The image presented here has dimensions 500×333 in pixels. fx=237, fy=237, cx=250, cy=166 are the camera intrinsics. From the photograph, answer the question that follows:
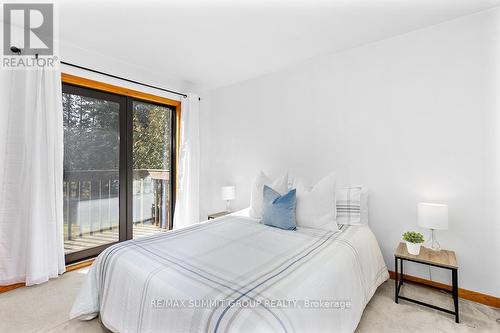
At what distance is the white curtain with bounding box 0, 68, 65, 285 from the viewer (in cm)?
232

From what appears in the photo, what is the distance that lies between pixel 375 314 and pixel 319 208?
95 cm

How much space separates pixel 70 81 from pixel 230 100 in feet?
6.98

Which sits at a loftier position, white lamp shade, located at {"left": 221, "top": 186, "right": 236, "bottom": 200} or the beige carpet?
white lamp shade, located at {"left": 221, "top": 186, "right": 236, "bottom": 200}

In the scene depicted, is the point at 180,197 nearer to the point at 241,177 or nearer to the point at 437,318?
the point at 241,177

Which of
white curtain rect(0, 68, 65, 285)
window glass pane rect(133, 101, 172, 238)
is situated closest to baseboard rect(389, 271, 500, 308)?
window glass pane rect(133, 101, 172, 238)

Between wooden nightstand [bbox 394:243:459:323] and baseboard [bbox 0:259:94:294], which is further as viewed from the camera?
baseboard [bbox 0:259:94:294]

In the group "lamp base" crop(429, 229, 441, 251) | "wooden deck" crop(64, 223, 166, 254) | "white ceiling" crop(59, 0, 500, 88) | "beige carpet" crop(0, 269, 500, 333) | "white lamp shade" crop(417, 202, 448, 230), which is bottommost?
"beige carpet" crop(0, 269, 500, 333)

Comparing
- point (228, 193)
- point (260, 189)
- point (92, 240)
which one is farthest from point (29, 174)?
point (260, 189)

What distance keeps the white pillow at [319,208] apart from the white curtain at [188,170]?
2026 mm

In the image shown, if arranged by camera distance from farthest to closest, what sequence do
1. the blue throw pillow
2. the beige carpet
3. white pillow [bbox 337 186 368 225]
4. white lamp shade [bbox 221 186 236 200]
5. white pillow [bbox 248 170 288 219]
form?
1. white lamp shade [bbox 221 186 236 200]
2. white pillow [bbox 248 170 288 219]
3. white pillow [bbox 337 186 368 225]
4. the blue throw pillow
5. the beige carpet

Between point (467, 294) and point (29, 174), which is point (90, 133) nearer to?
point (29, 174)

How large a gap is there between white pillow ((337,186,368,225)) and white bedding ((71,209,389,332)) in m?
0.30

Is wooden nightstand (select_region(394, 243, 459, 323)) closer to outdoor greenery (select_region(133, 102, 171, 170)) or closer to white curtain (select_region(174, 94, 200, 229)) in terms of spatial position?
white curtain (select_region(174, 94, 200, 229))

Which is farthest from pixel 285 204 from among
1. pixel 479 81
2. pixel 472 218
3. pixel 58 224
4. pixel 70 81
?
pixel 70 81
